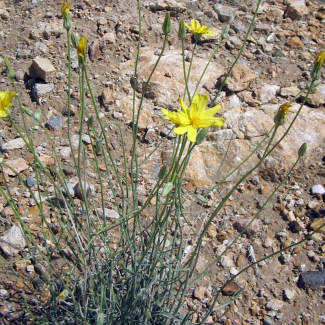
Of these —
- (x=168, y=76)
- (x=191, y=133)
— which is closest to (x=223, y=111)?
(x=168, y=76)

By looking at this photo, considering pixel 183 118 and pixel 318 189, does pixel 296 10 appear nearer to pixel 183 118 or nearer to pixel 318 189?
pixel 318 189

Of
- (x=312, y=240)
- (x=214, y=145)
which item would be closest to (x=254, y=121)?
(x=214, y=145)

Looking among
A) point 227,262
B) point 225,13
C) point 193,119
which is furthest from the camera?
point 225,13

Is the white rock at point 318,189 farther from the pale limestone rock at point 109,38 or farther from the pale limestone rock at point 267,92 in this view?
the pale limestone rock at point 109,38

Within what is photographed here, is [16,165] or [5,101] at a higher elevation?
[5,101]

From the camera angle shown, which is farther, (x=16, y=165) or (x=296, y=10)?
(x=296, y=10)

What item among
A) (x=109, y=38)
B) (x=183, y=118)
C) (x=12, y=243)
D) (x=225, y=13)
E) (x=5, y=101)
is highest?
(x=183, y=118)

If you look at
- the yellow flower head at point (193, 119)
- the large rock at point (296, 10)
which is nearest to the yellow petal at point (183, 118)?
the yellow flower head at point (193, 119)
